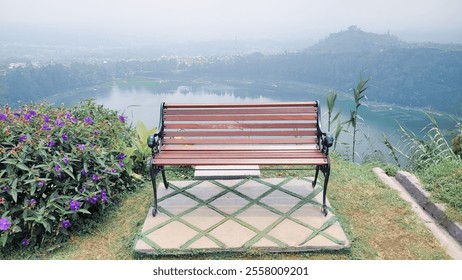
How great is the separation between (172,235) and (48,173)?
45.5 inches

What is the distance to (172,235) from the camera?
2.76 metres

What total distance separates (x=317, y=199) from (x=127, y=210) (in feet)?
6.23

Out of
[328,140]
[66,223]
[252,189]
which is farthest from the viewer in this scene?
[252,189]

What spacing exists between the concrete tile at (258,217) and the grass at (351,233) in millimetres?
361

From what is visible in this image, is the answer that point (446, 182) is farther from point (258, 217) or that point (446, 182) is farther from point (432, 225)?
point (258, 217)

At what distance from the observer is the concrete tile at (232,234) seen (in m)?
2.63

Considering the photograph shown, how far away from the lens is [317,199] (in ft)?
10.9

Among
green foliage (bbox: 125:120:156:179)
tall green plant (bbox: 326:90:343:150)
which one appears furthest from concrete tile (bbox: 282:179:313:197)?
green foliage (bbox: 125:120:156:179)

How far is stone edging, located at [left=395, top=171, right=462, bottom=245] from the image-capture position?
110 inches

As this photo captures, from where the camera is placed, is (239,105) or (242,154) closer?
(242,154)

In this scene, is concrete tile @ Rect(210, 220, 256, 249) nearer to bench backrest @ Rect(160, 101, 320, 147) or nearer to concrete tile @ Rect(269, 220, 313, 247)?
concrete tile @ Rect(269, 220, 313, 247)

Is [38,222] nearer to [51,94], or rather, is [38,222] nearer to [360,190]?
[360,190]

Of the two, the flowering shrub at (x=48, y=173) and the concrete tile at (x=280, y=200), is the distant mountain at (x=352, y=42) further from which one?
the flowering shrub at (x=48, y=173)

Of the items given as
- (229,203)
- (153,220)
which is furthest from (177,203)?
(229,203)
